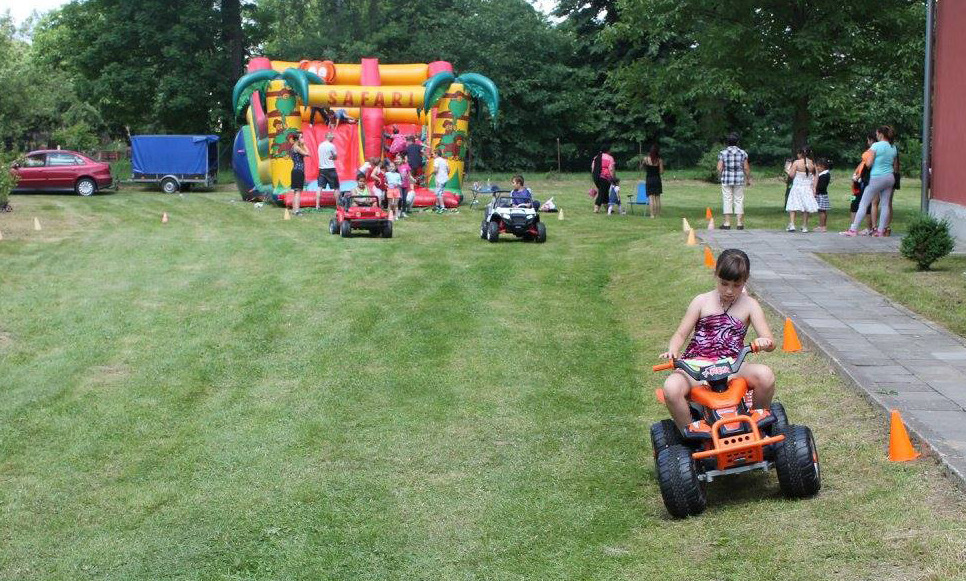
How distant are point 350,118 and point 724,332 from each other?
2257 cm

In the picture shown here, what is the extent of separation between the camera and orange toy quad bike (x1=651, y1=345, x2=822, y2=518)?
22.2 feet

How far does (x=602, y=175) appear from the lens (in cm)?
2708

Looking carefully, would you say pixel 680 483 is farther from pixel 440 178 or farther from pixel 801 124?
pixel 801 124

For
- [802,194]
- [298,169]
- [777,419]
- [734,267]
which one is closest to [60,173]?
[298,169]

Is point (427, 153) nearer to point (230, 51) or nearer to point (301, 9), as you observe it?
point (230, 51)

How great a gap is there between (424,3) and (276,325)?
42.7 m

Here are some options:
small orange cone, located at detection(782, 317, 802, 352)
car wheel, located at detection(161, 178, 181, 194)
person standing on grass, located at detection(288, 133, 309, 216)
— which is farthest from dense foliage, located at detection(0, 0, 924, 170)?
small orange cone, located at detection(782, 317, 802, 352)

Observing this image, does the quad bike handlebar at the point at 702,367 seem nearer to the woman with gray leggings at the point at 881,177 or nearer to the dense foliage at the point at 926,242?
the dense foliage at the point at 926,242

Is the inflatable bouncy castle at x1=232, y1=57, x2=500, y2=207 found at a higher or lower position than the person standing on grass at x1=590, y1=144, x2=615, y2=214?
higher

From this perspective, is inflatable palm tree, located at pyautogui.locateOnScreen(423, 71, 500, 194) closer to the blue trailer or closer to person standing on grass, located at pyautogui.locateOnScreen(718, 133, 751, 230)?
person standing on grass, located at pyautogui.locateOnScreen(718, 133, 751, 230)

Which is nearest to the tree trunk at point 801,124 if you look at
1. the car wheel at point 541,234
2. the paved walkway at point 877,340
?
the car wheel at point 541,234

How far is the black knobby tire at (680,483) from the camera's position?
675cm

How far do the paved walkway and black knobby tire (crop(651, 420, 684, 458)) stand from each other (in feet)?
4.91

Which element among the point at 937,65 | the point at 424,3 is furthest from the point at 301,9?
the point at 937,65
